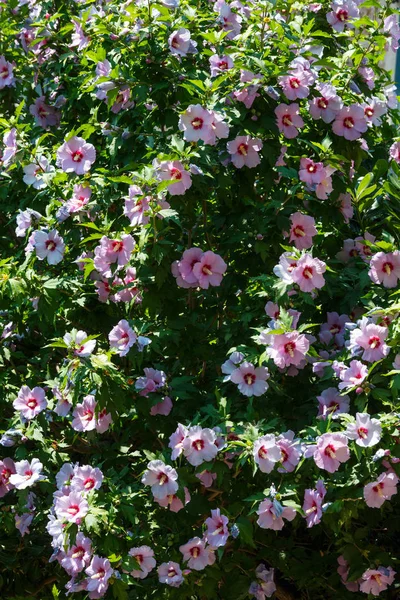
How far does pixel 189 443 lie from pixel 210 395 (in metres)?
0.42

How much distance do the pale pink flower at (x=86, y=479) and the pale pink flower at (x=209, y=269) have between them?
23.9 inches

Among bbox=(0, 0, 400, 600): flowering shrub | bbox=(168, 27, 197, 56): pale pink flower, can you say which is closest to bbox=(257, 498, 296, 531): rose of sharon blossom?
bbox=(0, 0, 400, 600): flowering shrub

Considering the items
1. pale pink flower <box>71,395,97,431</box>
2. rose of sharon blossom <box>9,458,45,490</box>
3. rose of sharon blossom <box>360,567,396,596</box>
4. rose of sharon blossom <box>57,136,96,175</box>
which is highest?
rose of sharon blossom <box>57,136,96,175</box>

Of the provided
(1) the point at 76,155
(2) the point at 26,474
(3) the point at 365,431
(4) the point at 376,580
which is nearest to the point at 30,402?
(2) the point at 26,474

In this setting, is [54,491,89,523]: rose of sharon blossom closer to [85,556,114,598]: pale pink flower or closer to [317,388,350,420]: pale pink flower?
[85,556,114,598]: pale pink flower

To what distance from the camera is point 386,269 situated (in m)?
2.69

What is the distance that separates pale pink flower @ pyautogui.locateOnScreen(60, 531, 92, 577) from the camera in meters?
2.57

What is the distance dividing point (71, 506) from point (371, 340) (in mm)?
911

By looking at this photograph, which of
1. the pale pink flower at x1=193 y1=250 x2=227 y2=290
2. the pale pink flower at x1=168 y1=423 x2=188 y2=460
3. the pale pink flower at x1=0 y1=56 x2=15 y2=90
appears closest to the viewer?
the pale pink flower at x1=168 y1=423 x2=188 y2=460

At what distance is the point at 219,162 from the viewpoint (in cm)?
282

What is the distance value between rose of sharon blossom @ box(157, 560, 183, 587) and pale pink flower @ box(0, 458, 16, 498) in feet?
1.85

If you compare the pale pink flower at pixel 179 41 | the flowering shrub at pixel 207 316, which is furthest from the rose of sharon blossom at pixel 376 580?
the pale pink flower at pixel 179 41

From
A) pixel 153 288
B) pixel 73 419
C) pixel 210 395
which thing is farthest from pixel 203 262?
pixel 73 419

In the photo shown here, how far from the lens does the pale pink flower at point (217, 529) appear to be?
2.54 metres
